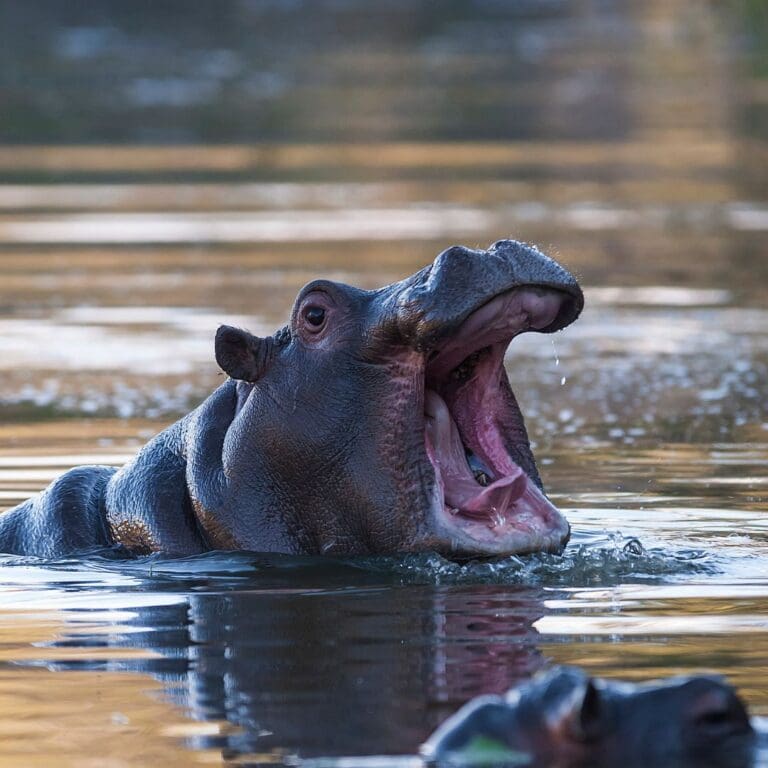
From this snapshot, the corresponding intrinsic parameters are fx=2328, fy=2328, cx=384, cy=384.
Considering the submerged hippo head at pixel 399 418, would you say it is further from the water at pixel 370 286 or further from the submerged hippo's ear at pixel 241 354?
the water at pixel 370 286

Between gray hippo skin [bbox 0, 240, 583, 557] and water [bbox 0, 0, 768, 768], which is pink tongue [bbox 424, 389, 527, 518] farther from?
water [bbox 0, 0, 768, 768]

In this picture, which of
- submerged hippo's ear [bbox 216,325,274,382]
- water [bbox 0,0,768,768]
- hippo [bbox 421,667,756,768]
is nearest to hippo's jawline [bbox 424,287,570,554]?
water [bbox 0,0,768,768]

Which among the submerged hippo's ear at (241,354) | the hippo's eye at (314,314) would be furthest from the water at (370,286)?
the hippo's eye at (314,314)

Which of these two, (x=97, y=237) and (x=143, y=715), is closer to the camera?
(x=143, y=715)

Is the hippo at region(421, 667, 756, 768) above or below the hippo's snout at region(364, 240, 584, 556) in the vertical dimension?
below

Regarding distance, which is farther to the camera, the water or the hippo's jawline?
the hippo's jawline

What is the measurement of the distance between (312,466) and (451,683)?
1.55 meters

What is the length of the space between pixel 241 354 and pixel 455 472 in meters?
0.77

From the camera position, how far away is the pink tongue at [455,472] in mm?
7043

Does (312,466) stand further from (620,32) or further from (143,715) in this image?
(620,32)

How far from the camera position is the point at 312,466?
283 inches

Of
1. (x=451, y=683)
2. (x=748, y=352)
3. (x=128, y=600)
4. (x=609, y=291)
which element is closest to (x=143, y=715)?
(x=451, y=683)

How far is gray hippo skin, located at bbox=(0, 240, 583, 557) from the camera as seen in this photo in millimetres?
6914

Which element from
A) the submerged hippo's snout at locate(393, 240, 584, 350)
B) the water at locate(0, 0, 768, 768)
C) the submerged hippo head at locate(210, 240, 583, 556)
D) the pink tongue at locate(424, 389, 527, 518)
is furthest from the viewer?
the pink tongue at locate(424, 389, 527, 518)
